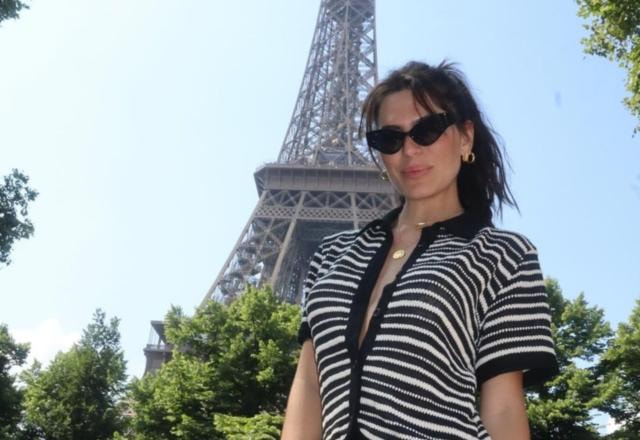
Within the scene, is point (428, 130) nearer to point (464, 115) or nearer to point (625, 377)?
point (464, 115)

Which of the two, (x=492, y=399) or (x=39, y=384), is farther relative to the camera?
(x=39, y=384)

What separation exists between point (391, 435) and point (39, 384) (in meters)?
25.2

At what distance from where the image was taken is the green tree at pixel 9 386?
24359mm

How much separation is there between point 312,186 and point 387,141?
43.6 metres

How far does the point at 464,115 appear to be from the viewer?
8.94 feet

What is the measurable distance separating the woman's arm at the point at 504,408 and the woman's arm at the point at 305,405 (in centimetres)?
59

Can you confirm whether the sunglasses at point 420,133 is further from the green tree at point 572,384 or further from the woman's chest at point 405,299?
the green tree at point 572,384

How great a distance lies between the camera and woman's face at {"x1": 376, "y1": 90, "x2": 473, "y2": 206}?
2658 millimetres

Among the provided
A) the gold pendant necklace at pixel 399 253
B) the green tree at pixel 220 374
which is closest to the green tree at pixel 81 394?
the green tree at pixel 220 374

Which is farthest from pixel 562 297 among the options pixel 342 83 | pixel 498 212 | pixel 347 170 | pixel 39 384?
pixel 342 83

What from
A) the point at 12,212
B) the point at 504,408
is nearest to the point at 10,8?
the point at 12,212

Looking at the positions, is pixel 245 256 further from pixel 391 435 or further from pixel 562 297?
pixel 391 435

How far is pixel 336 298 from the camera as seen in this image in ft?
8.30

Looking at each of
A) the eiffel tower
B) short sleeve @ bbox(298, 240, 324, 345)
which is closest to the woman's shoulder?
short sleeve @ bbox(298, 240, 324, 345)
